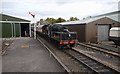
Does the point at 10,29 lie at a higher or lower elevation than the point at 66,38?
higher

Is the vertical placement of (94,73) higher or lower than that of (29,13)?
lower

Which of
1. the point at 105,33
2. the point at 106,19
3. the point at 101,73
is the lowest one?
the point at 101,73

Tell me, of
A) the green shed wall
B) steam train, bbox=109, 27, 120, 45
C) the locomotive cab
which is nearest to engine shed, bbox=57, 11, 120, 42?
steam train, bbox=109, 27, 120, 45

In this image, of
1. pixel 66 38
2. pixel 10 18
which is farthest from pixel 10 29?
pixel 66 38

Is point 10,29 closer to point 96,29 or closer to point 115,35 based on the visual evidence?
point 96,29

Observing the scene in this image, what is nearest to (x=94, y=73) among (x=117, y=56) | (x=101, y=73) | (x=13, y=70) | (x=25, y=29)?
(x=101, y=73)

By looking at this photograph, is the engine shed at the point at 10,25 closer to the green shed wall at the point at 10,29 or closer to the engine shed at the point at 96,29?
the green shed wall at the point at 10,29

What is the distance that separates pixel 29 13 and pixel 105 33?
1779 centimetres

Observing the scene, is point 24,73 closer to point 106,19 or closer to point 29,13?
point 106,19

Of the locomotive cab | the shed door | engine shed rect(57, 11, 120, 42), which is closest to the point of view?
the locomotive cab

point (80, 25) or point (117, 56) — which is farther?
point (80, 25)

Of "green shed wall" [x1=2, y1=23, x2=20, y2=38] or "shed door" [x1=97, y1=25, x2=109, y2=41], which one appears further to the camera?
"green shed wall" [x1=2, y1=23, x2=20, y2=38]

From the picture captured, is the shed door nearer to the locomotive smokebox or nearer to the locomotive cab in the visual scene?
the locomotive smokebox

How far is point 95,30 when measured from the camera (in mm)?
27484
